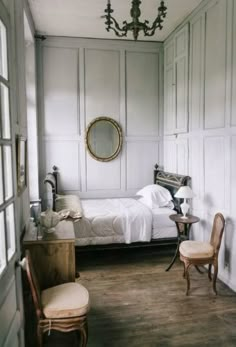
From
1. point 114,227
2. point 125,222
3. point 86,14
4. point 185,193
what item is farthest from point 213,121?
point 86,14

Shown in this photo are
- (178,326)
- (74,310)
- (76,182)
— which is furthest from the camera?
(76,182)

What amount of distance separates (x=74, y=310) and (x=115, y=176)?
342cm

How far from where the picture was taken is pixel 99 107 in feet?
16.9

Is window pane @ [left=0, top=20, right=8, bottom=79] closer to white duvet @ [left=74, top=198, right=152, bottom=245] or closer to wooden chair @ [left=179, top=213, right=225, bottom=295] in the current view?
wooden chair @ [left=179, top=213, right=225, bottom=295]

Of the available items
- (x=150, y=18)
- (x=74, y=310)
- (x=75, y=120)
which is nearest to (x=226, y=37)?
(x=150, y=18)

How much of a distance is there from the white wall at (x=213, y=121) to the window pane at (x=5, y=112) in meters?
2.42

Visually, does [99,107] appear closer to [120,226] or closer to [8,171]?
[120,226]

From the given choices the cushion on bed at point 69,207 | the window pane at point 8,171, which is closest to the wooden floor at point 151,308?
the cushion on bed at point 69,207

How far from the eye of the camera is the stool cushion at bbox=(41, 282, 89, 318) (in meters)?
2.02

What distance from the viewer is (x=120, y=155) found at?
529cm

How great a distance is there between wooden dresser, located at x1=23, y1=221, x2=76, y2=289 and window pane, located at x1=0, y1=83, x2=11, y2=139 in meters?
1.16

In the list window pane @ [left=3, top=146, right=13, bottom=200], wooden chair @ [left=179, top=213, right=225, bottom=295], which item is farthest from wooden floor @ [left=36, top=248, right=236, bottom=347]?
window pane @ [left=3, top=146, right=13, bottom=200]

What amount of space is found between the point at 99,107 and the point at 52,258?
3.40 metres

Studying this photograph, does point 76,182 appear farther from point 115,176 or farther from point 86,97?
point 86,97
